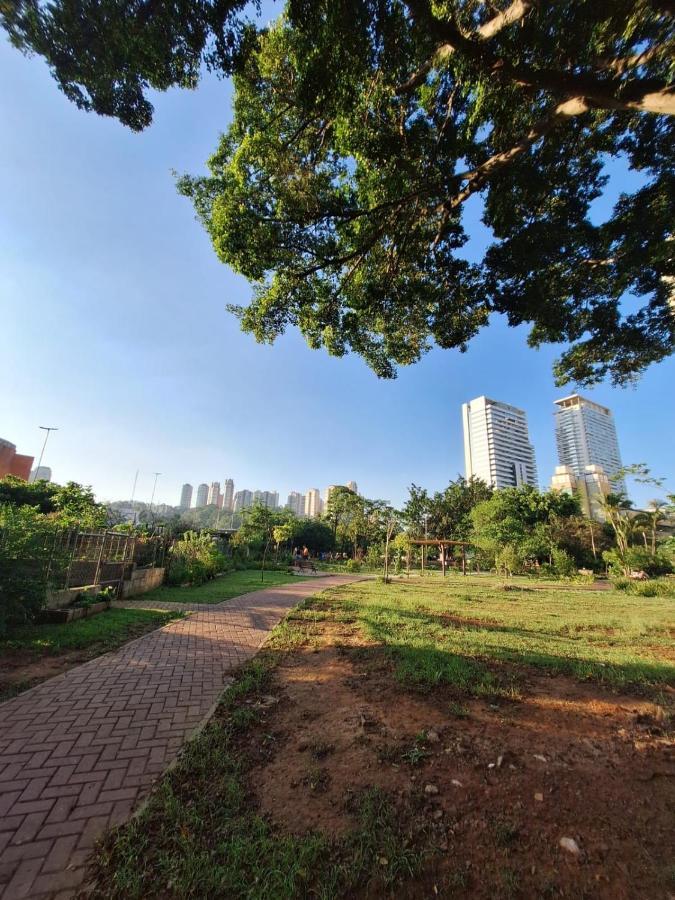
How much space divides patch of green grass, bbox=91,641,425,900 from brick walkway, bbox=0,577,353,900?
24 centimetres

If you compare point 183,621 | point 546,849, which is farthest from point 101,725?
point 183,621

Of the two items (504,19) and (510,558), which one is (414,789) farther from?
(510,558)

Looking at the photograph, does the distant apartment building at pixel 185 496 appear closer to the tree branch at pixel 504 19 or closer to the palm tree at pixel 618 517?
the palm tree at pixel 618 517

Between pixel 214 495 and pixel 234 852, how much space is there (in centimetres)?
19702

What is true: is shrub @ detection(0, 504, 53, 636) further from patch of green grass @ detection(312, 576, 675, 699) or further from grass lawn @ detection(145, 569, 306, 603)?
patch of green grass @ detection(312, 576, 675, 699)

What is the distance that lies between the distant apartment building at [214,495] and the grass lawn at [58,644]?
7163 inches

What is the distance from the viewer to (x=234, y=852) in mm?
2346

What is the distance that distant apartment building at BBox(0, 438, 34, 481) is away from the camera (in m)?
47.6

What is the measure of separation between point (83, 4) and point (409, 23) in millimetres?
4883

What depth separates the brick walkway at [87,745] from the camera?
2381 mm

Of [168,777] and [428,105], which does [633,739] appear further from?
[428,105]

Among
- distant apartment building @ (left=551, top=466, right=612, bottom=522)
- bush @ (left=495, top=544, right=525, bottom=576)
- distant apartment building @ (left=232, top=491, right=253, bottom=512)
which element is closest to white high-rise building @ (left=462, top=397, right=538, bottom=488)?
distant apartment building @ (left=551, top=466, right=612, bottom=522)

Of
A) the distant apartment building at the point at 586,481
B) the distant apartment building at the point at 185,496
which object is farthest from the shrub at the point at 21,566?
the distant apartment building at the point at 185,496

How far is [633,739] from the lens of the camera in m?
3.70
